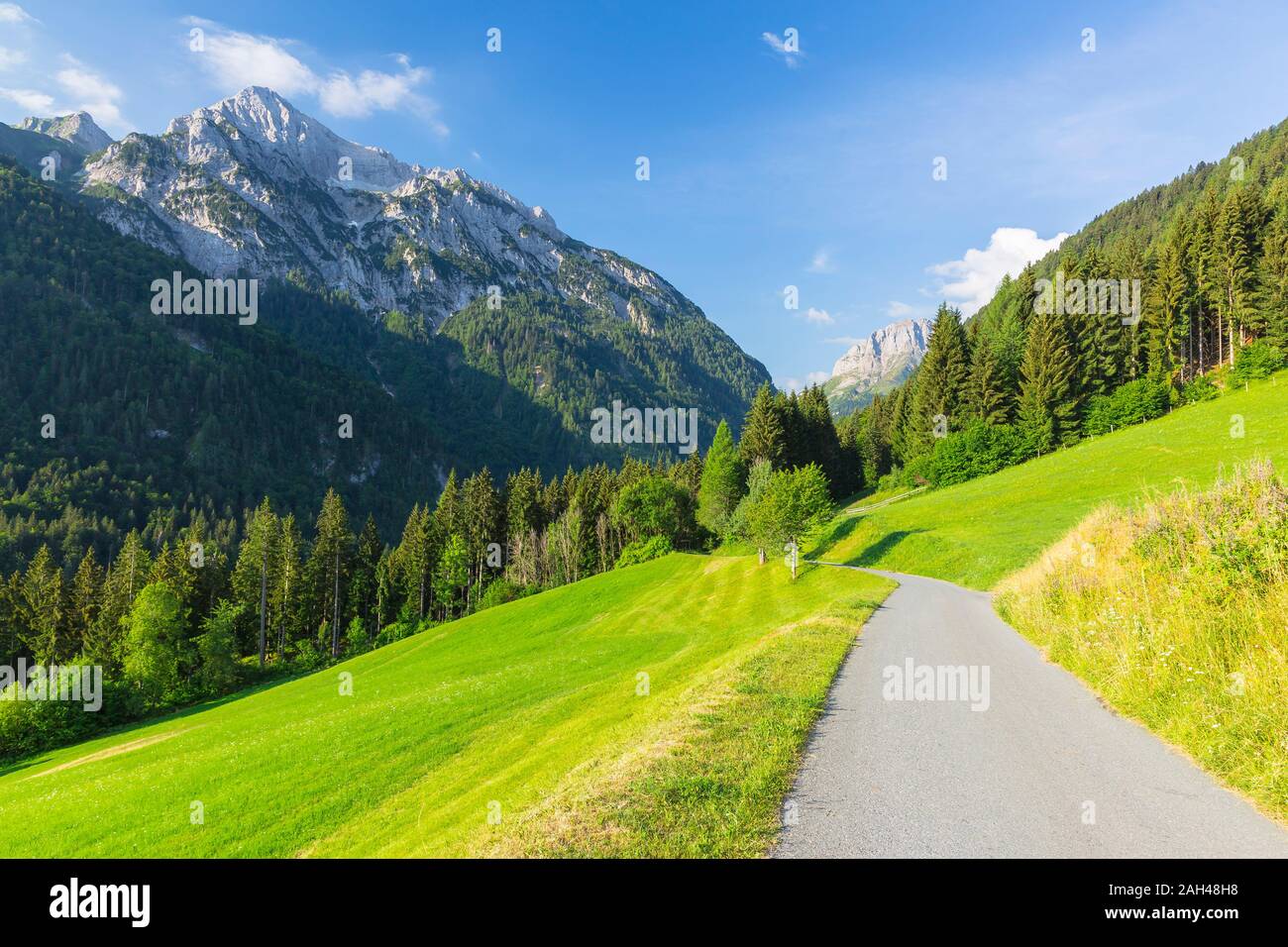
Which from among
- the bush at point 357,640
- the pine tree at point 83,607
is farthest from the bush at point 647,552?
the pine tree at point 83,607

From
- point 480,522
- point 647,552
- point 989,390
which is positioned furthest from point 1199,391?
point 480,522

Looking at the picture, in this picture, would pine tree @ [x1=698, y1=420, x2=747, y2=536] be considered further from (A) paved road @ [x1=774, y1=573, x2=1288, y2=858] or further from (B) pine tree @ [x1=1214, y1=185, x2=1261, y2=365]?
(A) paved road @ [x1=774, y1=573, x2=1288, y2=858]

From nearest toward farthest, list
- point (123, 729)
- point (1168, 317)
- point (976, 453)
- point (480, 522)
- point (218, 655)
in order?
point (123, 729)
point (218, 655)
point (1168, 317)
point (976, 453)
point (480, 522)

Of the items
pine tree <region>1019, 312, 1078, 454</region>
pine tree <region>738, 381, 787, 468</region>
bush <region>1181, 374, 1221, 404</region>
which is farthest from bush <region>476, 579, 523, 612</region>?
bush <region>1181, 374, 1221, 404</region>

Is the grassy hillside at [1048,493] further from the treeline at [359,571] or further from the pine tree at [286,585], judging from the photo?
the pine tree at [286,585]

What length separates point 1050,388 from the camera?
72.0 metres

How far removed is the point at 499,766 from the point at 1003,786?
36.8 feet

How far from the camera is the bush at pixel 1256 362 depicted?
60500 millimetres

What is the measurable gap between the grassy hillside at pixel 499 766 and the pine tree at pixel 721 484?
4458 cm

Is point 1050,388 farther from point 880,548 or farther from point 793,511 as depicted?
point 793,511

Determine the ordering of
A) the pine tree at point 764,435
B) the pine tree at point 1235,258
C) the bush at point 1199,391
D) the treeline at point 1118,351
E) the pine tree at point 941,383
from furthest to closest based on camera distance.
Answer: the pine tree at point 764,435 → the pine tree at point 941,383 → the pine tree at point 1235,258 → the treeline at point 1118,351 → the bush at point 1199,391

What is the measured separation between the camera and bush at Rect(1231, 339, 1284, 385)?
60.5 m

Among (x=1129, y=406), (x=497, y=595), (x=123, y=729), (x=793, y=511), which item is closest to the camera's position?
(x=793, y=511)
